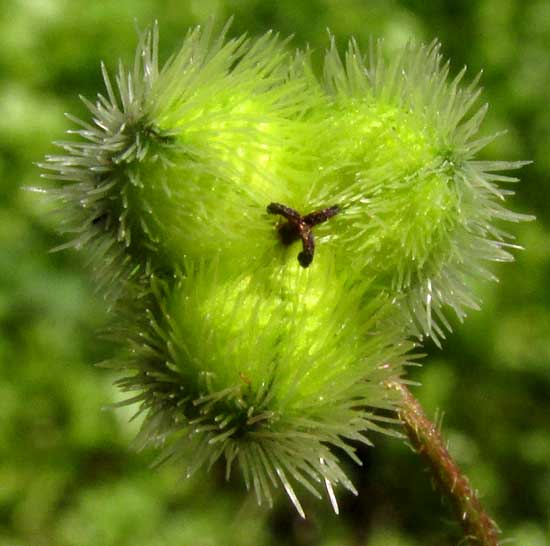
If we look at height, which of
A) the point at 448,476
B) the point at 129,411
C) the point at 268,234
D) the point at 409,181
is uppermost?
the point at 409,181

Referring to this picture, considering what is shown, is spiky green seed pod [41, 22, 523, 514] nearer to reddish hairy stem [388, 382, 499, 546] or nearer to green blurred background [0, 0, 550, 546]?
reddish hairy stem [388, 382, 499, 546]

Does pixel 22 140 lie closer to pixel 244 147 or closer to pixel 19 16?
pixel 19 16

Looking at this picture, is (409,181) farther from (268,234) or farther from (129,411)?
(129,411)

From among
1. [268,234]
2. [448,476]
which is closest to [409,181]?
[268,234]

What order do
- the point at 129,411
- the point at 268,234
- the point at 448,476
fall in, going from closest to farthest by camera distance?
the point at 268,234 < the point at 448,476 < the point at 129,411

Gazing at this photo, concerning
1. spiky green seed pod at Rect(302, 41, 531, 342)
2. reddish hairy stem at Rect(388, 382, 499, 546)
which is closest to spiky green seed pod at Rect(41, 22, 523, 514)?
spiky green seed pod at Rect(302, 41, 531, 342)
